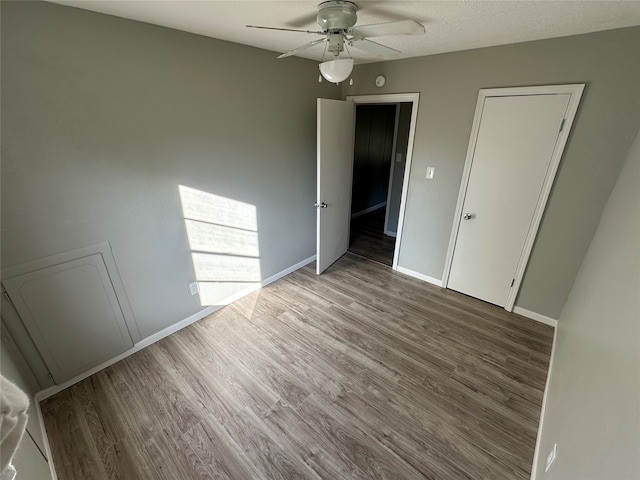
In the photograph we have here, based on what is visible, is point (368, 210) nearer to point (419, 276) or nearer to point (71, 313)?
point (419, 276)

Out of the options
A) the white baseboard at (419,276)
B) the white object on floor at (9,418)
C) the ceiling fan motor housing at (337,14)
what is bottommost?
the white baseboard at (419,276)

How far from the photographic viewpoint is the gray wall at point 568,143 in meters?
1.96

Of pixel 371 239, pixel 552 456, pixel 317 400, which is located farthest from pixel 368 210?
Result: pixel 552 456

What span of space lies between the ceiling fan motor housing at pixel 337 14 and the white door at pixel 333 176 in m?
1.26

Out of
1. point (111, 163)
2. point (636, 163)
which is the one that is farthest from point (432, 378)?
point (111, 163)

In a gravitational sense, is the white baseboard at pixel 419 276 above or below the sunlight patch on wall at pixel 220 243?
below

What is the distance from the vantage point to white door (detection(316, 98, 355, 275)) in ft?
9.60

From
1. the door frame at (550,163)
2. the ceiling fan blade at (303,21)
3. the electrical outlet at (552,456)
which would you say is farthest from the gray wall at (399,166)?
the electrical outlet at (552,456)

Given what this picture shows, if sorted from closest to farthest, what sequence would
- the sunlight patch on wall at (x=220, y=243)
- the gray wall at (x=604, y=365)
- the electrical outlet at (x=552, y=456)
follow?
the gray wall at (x=604, y=365), the electrical outlet at (x=552, y=456), the sunlight patch on wall at (x=220, y=243)

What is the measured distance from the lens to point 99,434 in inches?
67.0

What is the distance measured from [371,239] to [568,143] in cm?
265

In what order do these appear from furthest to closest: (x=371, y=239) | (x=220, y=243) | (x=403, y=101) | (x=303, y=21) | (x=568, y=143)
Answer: (x=371, y=239)
(x=403, y=101)
(x=220, y=243)
(x=568, y=143)
(x=303, y=21)

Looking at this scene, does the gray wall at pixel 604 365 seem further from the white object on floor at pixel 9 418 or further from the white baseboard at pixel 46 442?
the white baseboard at pixel 46 442

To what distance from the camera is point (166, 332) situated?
2463 millimetres
